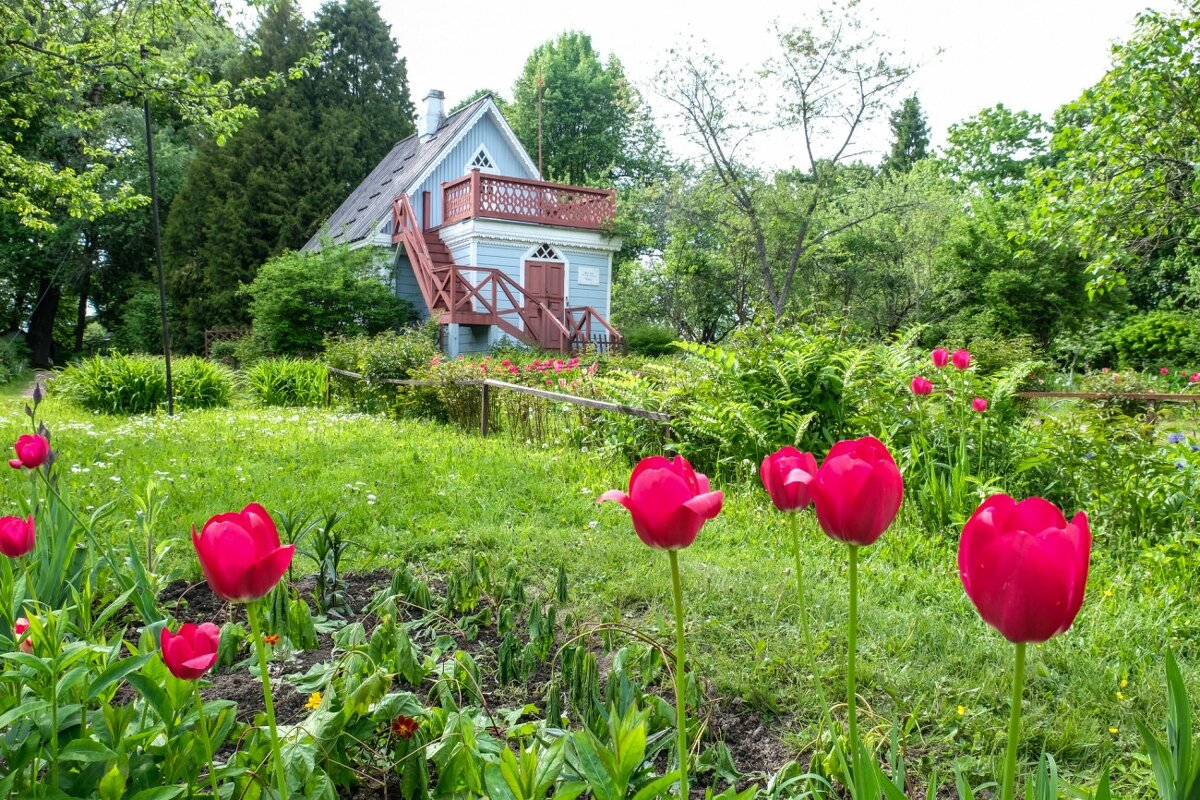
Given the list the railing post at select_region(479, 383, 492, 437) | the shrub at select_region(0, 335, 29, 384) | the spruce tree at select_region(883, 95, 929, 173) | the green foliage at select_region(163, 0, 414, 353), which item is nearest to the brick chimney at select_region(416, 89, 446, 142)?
the green foliage at select_region(163, 0, 414, 353)

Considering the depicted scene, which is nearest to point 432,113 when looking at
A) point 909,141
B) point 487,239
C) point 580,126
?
point 487,239

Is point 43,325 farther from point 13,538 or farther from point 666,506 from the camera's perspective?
point 666,506

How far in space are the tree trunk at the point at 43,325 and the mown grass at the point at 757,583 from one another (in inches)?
871

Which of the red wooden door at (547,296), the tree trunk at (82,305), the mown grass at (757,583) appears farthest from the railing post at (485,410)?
the tree trunk at (82,305)

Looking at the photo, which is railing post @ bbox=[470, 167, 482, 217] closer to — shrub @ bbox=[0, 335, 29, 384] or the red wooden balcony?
the red wooden balcony

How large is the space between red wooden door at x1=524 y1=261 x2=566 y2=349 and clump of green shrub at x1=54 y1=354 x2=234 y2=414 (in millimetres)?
7076

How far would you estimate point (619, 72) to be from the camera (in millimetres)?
36406

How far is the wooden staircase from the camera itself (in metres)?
17.1

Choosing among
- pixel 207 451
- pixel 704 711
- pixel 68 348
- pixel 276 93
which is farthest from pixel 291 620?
pixel 68 348

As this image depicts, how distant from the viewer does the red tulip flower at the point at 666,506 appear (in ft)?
3.14

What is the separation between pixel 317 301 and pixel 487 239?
14.0 ft

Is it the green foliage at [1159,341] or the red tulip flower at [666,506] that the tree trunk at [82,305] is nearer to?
the red tulip flower at [666,506]

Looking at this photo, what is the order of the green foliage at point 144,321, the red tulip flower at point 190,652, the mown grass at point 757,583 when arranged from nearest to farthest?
the red tulip flower at point 190,652 → the mown grass at point 757,583 → the green foliage at point 144,321

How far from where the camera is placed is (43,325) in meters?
25.3
